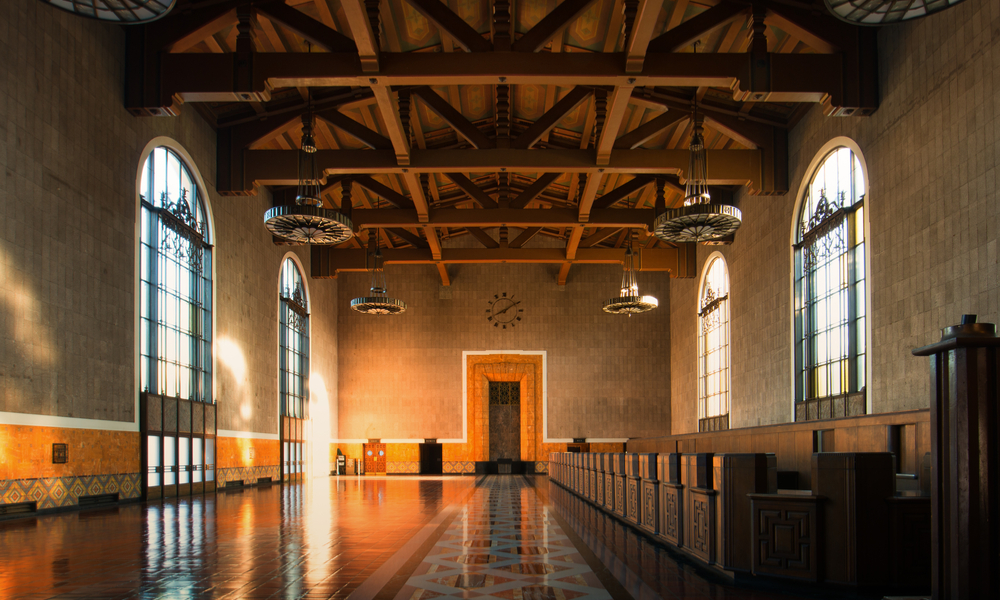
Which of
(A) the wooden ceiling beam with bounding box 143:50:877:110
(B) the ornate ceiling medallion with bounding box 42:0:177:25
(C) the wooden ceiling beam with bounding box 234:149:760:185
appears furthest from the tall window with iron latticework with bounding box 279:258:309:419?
(B) the ornate ceiling medallion with bounding box 42:0:177:25

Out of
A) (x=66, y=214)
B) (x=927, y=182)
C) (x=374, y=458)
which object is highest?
(x=927, y=182)

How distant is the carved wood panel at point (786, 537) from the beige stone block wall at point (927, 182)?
654 cm

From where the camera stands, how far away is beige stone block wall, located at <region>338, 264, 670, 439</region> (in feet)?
105

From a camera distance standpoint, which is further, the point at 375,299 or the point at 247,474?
the point at 375,299

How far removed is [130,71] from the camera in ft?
46.2

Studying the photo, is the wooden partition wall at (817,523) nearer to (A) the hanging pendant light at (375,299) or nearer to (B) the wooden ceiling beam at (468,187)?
(B) the wooden ceiling beam at (468,187)

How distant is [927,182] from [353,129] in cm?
1213

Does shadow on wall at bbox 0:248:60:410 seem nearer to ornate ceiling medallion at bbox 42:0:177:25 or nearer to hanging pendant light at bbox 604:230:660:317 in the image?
ornate ceiling medallion at bbox 42:0:177:25

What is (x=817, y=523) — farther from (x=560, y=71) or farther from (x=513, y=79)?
(x=513, y=79)

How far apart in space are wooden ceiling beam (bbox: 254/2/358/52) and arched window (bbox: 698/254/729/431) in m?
14.5

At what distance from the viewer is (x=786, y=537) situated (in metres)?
5.29

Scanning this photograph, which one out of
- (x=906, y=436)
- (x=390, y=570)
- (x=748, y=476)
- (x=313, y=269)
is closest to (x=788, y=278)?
(x=906, y=436)

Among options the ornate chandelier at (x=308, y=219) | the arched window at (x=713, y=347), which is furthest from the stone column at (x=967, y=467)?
the arched window at (x=713, y=347)

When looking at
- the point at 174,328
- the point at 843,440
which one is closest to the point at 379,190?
the point at 174,328
